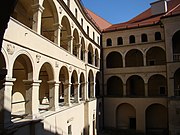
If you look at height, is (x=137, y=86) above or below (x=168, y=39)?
below

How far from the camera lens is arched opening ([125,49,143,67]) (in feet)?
97.4

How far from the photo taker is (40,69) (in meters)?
14.7

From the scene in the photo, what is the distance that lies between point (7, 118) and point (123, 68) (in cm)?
2211

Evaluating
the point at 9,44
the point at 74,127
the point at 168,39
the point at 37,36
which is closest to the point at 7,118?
the point at 9,44

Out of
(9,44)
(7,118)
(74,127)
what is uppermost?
(9,44)

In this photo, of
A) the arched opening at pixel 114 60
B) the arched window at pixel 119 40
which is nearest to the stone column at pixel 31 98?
the arched window at pixel 119 40

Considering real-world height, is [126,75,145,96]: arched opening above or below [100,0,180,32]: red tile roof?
below

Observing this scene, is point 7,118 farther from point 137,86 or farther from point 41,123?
point 137,86

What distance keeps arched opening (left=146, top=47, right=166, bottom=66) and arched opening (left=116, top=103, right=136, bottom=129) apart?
738cm

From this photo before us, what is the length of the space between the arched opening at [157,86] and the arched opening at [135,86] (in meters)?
1.19

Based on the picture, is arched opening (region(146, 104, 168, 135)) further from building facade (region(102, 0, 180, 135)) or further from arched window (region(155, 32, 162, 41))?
arched window (region(155, 32, 162, 41))

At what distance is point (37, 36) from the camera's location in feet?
36.4

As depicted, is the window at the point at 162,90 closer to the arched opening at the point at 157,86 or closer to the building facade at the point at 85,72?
the arched opening at the point at 157,86

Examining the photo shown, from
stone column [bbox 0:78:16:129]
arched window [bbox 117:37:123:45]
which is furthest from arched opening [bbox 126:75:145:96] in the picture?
stone column [bbox 0:78:16:129]
